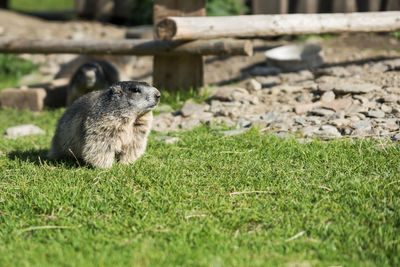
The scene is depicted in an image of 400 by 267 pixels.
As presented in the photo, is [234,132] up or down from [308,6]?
down

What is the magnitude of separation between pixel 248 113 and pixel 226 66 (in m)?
2.69

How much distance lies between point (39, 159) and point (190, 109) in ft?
8.24

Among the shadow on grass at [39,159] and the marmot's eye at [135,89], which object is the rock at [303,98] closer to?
the marmot's eye at [135,89]

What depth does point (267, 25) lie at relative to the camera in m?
6.54

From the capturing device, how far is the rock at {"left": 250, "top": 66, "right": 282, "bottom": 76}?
7.89 meters

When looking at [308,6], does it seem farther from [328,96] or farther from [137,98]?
[137,98]

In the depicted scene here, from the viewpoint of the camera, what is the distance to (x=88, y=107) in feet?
14.9

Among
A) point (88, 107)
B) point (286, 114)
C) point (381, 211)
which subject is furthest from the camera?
point (286, 114)

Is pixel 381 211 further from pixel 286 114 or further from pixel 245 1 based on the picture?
pixel 245 1

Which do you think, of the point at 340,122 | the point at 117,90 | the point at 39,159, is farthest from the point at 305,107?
the point at 39,159

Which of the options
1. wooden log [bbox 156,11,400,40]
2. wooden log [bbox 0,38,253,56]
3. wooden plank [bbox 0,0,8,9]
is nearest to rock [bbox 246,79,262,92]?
wooden log [bbox 0,38,253,56]

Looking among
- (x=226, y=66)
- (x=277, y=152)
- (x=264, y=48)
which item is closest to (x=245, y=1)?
(x=264, y=48)

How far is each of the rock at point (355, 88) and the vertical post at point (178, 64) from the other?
2218 millimetres

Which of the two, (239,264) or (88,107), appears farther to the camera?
(88,107)
